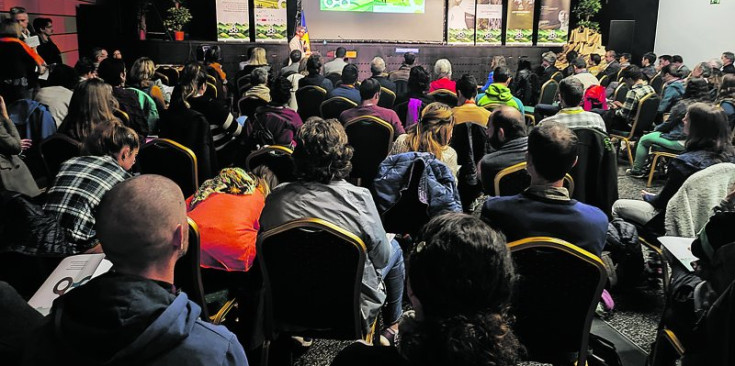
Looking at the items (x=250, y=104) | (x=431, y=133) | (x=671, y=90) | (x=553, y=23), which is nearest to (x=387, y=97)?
(x=250, y=104)

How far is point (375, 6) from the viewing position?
12938mm

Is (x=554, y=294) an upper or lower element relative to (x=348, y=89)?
lower

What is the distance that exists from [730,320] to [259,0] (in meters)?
11.7

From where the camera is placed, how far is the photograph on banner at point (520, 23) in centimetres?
1316

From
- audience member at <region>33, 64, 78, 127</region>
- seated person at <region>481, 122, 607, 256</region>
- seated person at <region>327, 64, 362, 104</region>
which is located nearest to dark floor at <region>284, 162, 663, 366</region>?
seated person at <region>481, 122, 607, 256</region>

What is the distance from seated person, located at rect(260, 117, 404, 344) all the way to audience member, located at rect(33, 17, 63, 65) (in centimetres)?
589

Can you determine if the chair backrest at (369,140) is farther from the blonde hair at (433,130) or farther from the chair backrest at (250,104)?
the chair backrest at (250,104)

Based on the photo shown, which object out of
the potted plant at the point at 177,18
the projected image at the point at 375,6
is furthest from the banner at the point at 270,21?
the potted plant at the point at 177,18

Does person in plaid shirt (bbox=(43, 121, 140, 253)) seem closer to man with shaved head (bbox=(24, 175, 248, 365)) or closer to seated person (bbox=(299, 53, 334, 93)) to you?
man with shaved head (bbox=(24, 175, 248, 365))

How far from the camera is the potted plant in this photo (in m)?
11.8

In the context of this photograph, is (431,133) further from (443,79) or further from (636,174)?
(636,174)

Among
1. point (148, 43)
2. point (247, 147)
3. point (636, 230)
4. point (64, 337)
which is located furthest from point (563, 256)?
point (148, 43)

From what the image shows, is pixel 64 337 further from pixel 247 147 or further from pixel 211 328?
pixel 247 147

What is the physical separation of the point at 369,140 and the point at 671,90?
15.8ft
